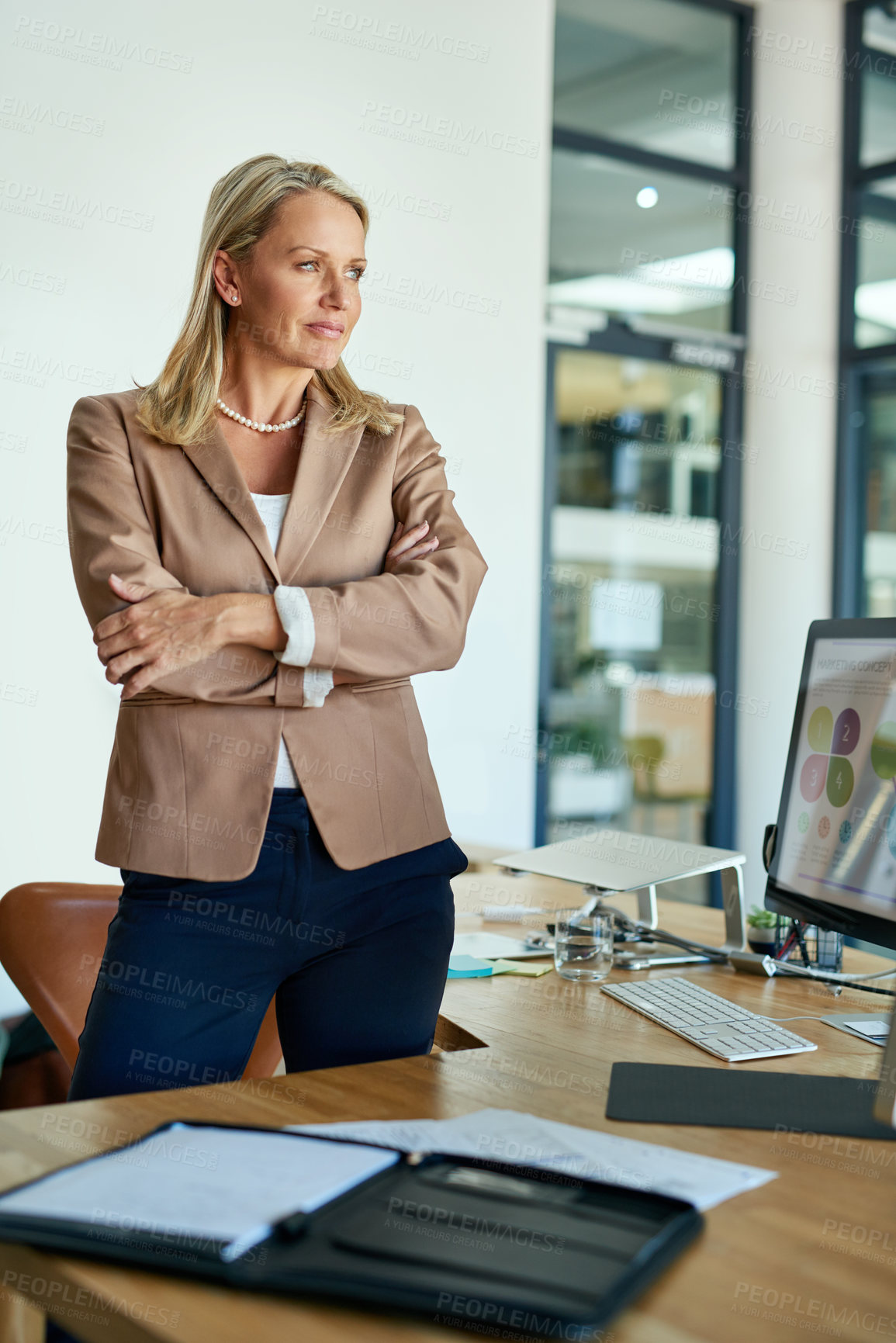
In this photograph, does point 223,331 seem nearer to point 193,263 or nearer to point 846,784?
point 846,784

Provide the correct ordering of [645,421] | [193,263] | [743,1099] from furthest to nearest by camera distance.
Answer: [645,421]
[193,263]
[743,1099]

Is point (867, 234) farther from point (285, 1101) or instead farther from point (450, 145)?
point (285, 1101)

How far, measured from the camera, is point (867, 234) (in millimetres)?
5480

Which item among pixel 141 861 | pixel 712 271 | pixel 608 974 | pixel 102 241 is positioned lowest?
pixel 608 974

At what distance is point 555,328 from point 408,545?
3.35 meters

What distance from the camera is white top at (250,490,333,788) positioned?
1.52 m

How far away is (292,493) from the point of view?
1.64 metres

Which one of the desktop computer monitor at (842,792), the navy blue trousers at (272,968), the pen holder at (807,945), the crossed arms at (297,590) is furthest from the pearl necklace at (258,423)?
the pen holder at (807,945)

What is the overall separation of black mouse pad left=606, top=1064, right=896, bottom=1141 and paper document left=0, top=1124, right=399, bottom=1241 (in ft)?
1.13

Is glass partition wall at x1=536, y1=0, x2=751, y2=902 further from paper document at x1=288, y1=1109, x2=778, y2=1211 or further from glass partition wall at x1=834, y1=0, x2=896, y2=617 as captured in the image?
paper document at x1=288, y1=1109, x2=778, y2=1211

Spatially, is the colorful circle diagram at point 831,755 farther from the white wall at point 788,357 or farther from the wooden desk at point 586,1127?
the white wall at point 788,357

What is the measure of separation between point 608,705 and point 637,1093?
3.88m

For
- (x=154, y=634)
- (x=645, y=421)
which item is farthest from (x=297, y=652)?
(x=645, y=421)

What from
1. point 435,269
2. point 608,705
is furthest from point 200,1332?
point 608,705
